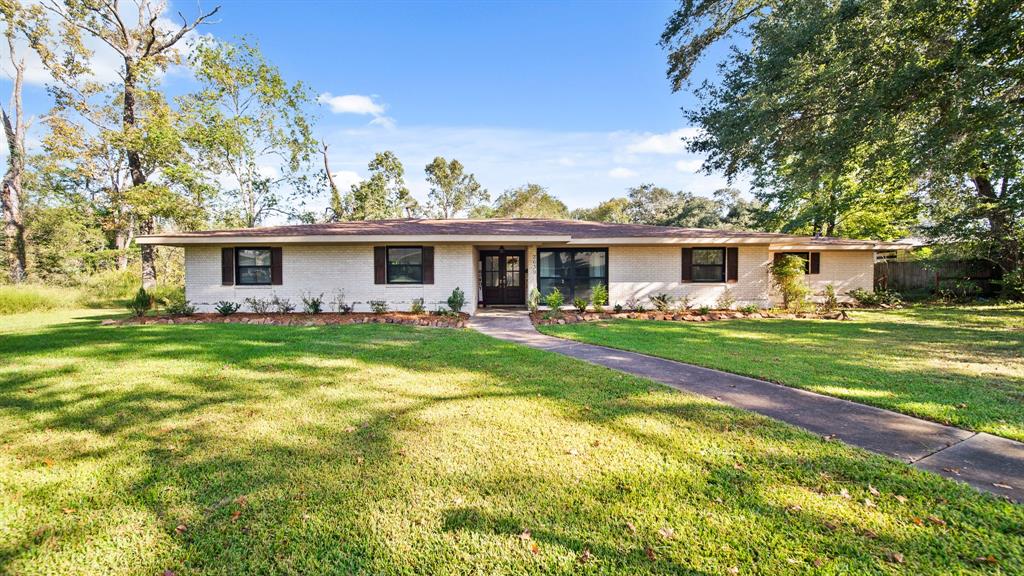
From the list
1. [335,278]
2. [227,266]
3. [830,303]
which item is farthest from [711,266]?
[227,266]

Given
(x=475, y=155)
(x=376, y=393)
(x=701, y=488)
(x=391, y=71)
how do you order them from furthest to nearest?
(x=475, y=155)
(x=391, y=71)
(x=376, y=393)
(x=701, y=488)

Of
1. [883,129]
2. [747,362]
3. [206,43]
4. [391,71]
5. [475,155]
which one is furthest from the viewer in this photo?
[475,155]

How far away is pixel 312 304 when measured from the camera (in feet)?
39.9

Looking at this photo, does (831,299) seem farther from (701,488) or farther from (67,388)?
(67,388)

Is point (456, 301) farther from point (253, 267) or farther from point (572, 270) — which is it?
point (253, 267)

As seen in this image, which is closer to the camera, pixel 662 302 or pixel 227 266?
pixel 227 266

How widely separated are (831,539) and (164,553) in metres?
3.62

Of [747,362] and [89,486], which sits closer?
[89,486]

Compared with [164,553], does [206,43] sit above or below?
above

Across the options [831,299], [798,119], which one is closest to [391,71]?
[798,119]

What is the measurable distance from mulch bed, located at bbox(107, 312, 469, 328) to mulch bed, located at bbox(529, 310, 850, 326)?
8.53 feet

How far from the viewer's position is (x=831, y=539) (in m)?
2.22

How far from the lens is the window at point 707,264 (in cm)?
1348

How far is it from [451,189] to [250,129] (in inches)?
675
